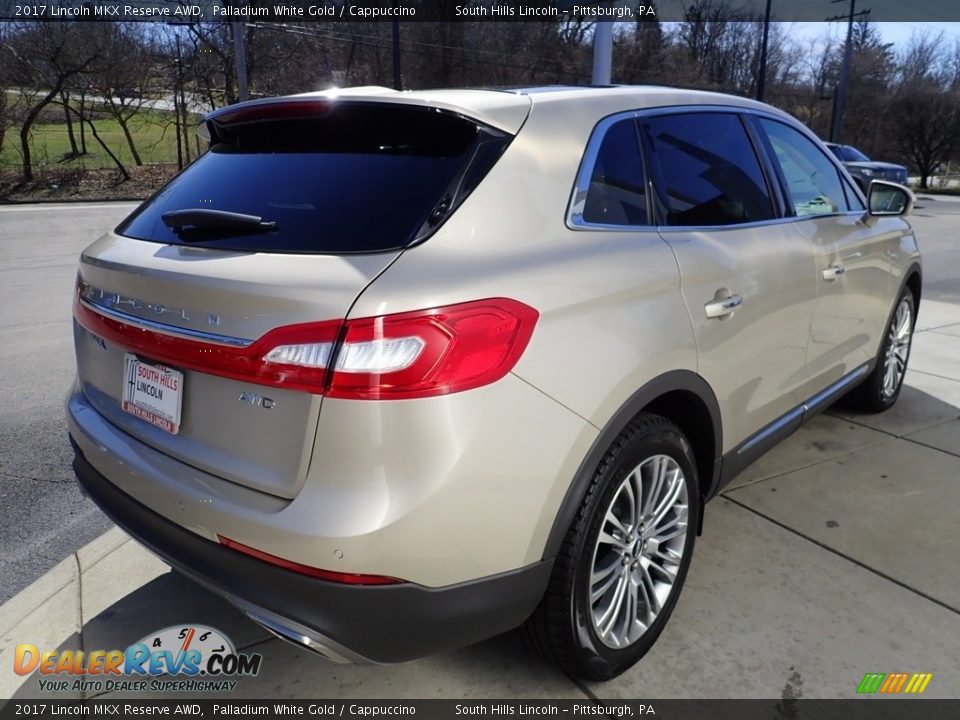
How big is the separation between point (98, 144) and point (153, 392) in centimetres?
3060

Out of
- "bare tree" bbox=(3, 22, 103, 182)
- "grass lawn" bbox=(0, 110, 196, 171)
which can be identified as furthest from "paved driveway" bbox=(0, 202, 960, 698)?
"grass lawn" bbox=(0, 110, 196, 171)

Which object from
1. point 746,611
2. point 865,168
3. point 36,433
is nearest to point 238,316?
point 746,611

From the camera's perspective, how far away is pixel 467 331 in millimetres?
1706

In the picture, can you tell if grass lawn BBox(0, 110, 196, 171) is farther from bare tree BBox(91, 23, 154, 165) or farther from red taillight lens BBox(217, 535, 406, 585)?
red taillight lens BBox(217, 535, 406, 585)

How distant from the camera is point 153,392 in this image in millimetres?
2025

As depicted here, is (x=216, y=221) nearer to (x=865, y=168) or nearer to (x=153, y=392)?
(x=153, y=392)

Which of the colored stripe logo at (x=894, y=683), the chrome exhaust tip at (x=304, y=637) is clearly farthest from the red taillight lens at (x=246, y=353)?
the colored stripe logo at (x=894, y=683)

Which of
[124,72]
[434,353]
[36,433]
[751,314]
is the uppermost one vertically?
[124,72]

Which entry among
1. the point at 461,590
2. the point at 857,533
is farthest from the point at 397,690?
the point at 857,533

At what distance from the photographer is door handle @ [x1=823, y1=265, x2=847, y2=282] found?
3.27 metres

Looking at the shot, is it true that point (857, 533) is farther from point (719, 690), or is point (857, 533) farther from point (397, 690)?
point (397, 690)

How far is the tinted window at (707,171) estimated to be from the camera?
2518 mm

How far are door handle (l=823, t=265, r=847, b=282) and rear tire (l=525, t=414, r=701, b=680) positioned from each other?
Result: 1306 millimetres

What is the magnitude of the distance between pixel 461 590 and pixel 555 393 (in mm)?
523
